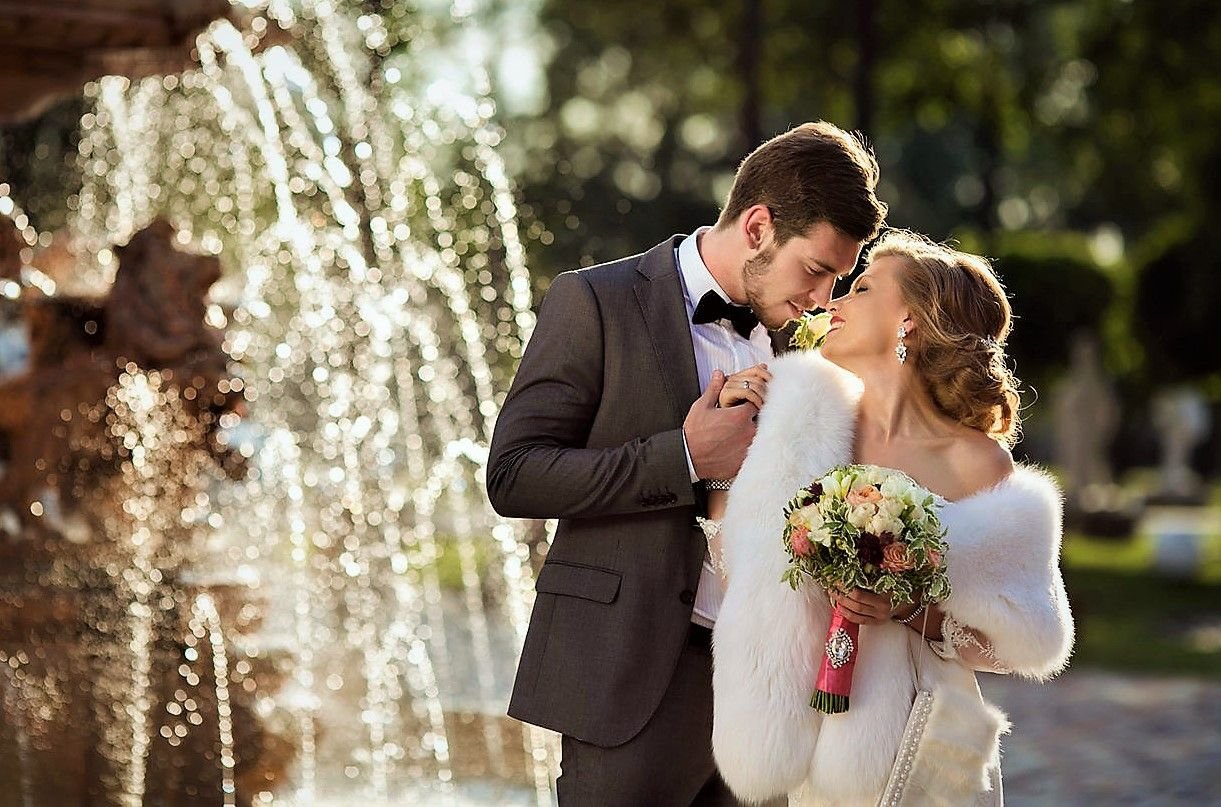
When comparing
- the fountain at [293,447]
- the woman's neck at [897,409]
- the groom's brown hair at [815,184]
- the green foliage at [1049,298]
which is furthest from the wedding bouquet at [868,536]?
the green foliage at [1049,298]

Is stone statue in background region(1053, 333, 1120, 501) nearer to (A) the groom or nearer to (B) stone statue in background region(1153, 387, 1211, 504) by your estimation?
(B) stone statue in background region(1153, 387, 1211, 504)

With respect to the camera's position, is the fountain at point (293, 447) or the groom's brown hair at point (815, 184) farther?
the fountain at point (293, 447)

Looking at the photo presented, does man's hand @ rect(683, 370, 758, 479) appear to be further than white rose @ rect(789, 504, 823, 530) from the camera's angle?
Yes

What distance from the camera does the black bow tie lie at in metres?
3.38

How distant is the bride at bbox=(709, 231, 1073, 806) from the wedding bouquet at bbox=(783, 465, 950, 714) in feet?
0.25

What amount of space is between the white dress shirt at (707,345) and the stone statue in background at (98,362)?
9.83 ft

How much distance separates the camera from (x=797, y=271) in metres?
3.30

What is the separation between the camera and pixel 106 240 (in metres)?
9.27

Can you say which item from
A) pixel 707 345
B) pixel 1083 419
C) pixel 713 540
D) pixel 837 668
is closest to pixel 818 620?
pixel 837 668

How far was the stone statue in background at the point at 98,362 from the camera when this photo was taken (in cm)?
602

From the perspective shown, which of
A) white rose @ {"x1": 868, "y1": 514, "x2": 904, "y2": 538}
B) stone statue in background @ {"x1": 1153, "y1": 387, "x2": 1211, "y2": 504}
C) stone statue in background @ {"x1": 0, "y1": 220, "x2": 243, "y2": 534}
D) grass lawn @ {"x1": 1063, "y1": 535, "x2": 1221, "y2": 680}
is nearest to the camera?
white rose @ {"x1": 868, "y1": 514, "x2": 904, "y2": 538}

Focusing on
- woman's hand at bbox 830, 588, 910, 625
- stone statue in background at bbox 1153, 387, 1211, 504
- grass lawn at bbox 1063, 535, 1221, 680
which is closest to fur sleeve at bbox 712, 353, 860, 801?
woman's hand at bbox 830, 588, 910, 625

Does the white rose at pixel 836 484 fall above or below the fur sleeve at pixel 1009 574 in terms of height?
above

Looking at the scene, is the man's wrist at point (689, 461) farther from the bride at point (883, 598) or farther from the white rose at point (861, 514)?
the white rose at point (861, 514)
